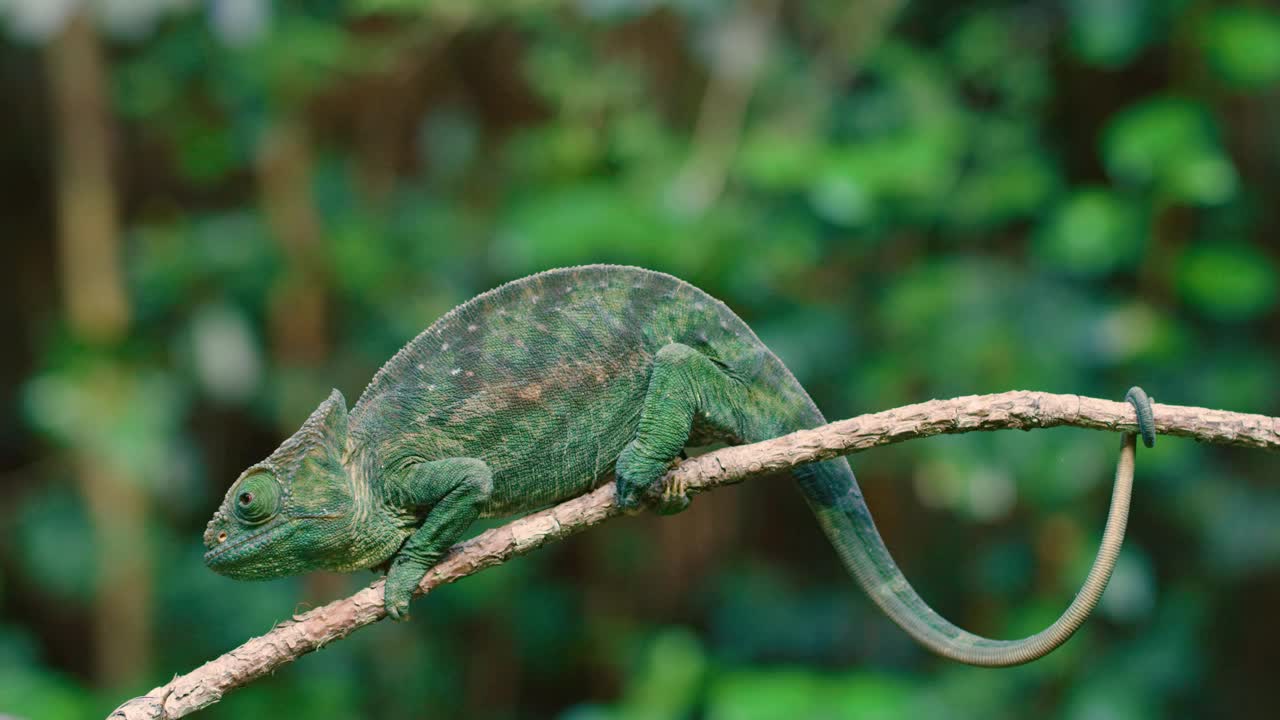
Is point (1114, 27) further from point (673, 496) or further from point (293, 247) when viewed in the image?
point (293, 247)

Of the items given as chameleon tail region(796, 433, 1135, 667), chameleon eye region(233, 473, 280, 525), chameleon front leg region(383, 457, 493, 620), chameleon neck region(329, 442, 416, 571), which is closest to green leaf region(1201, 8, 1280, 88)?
chameleon tail region(796, 433, 1135, 667)

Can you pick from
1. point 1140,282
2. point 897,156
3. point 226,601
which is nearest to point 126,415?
point 226,601

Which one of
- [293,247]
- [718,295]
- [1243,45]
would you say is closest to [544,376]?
[718,295]

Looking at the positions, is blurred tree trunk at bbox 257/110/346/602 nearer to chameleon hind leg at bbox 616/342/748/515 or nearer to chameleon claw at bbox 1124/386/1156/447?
chameleon hind leg at bbox 616/342/748/515

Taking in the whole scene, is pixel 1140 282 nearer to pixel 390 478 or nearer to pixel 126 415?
pixel 390 478

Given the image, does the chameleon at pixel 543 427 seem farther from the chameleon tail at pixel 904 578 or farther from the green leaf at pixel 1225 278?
the green leaf at pixel 1225 278

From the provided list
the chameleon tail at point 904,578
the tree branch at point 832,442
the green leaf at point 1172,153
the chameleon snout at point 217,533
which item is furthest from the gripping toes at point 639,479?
the green leaf at point 1172,153
